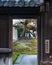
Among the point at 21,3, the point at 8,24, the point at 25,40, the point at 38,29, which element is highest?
the point at 21,3

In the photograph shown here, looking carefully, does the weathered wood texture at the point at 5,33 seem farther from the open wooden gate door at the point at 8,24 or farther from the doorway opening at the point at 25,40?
the doorway opening at the point at 25,40

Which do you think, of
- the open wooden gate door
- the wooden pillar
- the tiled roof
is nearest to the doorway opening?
the open wooden gate door

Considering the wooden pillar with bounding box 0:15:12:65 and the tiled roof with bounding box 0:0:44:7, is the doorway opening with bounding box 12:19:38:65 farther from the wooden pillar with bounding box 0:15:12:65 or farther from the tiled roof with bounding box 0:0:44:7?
the tiled roof with bounding box 0:0:44:7

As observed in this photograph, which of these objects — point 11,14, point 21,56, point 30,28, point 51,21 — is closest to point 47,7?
point 51,21

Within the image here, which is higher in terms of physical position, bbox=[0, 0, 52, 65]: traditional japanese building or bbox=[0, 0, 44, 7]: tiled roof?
bbox=[0, 0, 44, 7]: tiled roof

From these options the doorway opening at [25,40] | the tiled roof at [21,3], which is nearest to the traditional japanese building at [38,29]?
the tiled roof at [21,3]

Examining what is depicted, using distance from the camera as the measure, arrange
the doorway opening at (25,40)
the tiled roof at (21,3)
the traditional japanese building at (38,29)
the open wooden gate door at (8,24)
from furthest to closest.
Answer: the doorway opening at (25,40), the open wooden gate door at (8,24), the traditional japanese building at (38,29), the tiled roof at (21,3)

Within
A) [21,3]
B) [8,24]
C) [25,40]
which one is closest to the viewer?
[21,3]

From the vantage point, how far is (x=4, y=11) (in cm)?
1153

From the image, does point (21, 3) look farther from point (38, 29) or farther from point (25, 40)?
point (25, 40)

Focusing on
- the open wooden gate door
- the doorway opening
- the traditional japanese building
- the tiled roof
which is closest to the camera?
the tiled roof

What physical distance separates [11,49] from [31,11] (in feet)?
5.86

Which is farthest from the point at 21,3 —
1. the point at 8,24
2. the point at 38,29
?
A: the point at 38,29

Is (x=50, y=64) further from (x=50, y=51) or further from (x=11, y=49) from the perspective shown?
(x=11, y=49)
